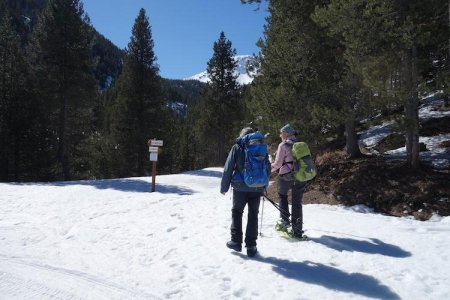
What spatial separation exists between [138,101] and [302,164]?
69.0ft

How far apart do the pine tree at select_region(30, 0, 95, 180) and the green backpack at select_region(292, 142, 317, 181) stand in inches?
693

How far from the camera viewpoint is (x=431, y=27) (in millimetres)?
10008

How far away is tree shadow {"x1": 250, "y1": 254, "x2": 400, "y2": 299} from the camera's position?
492cm

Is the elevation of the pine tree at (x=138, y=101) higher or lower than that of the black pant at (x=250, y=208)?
higher

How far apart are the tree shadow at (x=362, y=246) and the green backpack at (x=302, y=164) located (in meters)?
1.19

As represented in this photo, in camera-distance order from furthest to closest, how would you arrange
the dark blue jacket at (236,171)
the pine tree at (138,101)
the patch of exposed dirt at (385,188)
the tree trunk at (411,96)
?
the pine tree at (138,101) < the tree trunk at (411,96) < the patch of exposed dirt at (385,188) < the dark blue jacket at (236,171)

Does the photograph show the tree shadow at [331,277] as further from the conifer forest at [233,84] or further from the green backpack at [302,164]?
the conifer forest at [233,84]

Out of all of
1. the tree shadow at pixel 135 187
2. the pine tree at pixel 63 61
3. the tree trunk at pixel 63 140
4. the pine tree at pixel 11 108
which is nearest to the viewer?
the tree shadow at pixel 135 187

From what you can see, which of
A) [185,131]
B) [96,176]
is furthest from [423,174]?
[185,131]

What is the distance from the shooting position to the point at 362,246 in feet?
21.9

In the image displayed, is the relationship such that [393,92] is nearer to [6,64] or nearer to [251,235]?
[251,235]

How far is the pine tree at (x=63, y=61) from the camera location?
69.7ft

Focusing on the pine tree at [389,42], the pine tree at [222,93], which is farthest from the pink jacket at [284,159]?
the pine tree at [222,93]

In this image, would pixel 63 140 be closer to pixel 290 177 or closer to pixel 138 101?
pixel 138 101
